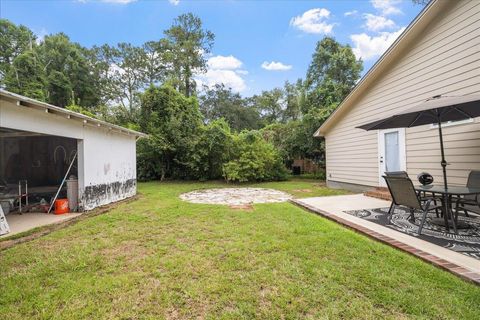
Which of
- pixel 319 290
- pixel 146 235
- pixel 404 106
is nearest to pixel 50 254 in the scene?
pixel 146 235

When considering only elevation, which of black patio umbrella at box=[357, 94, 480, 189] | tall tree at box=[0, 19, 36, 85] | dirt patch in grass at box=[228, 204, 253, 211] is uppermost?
tall tree at box=[0, 19, 36, 85]

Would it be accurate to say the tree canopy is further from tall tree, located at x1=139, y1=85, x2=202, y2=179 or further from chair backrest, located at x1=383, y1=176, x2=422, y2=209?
chair backrest, located at x1=383, y1=176, x2=422, y2=209

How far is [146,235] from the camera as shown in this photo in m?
3.96

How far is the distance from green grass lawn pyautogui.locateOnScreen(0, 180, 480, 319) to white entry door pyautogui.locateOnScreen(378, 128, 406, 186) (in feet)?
13.1

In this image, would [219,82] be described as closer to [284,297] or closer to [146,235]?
[146,235]

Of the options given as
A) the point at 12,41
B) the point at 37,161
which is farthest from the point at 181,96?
the point at 12,41

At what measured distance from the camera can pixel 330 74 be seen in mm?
16156

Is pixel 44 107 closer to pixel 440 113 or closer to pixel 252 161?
pixel 440 113

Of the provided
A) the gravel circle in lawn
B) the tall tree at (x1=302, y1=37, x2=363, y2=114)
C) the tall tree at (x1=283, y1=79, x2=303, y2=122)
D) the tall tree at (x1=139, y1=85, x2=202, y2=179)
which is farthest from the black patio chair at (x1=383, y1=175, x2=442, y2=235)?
the tall tree at (x1=283, y1=79, x2=303, y2=122)

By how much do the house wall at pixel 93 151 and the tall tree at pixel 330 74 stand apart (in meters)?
11.0

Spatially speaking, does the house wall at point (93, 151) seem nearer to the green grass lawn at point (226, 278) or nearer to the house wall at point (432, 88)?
the green grass lawn at point (226, 278)

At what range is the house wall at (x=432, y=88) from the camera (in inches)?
188

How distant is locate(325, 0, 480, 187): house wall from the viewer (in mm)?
4766

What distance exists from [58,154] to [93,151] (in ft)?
13.7
